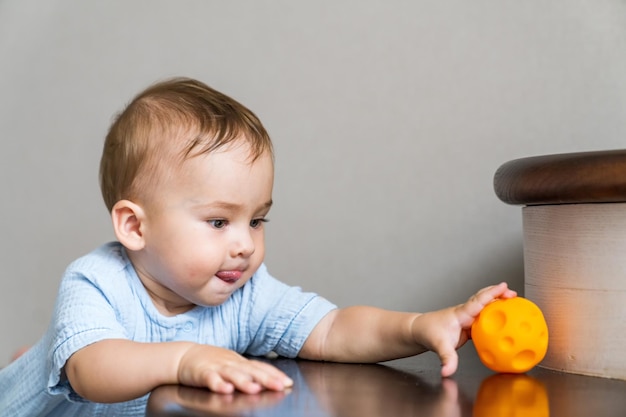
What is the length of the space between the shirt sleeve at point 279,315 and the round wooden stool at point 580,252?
0.96ft

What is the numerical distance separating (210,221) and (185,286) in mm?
90

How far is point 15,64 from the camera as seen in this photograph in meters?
1.71

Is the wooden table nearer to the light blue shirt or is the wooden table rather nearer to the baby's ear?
the light blue shirt

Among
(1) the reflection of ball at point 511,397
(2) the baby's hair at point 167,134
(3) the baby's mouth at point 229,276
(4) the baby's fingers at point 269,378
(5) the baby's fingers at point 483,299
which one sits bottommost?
(1) the reflection of ball at point 511,397

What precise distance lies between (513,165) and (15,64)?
1.20 meters

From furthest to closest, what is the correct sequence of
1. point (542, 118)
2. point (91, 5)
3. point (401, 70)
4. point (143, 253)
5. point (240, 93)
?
point (91, 5)
point (240, 93)
point (401, 70)
point (542, 118)
point (143, 253)

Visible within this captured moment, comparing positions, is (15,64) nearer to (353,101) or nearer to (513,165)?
(353,101)

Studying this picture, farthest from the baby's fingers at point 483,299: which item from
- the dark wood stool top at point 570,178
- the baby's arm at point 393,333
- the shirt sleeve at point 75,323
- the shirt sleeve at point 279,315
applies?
the shirt sleeve at point 75,323

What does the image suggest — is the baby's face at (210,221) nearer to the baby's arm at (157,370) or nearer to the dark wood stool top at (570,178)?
the baby's arm at (157,370)

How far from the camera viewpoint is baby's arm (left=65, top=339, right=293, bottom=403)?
75 centimetres

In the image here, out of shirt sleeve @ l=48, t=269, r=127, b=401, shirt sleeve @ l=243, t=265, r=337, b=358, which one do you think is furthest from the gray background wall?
shirt sleeve @ l=48, t=269, r=127, b=401

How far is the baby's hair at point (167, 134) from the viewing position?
3.11ft

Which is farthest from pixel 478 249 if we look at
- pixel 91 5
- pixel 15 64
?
pixel 15 64

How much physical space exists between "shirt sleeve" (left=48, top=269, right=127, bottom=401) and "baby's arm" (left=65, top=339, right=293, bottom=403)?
0.01 m
